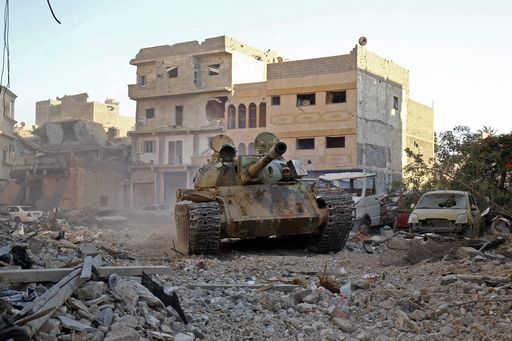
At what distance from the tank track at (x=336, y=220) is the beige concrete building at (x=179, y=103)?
99.3 ft

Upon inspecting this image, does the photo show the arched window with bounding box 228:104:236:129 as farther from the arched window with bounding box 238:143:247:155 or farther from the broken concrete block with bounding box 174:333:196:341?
the broken concrete block with bounding box 174:333:196:341

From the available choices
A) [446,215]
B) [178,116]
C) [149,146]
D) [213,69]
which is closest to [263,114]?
[213,69]

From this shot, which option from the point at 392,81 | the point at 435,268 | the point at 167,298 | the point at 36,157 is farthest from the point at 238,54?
the point at 167,298

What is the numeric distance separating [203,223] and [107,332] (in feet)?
23.2

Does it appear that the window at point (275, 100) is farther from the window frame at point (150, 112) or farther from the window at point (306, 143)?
the window frame at point (150, 112)

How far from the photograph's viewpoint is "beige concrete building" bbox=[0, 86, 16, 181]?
45219 millimetres

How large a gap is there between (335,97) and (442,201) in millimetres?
20968

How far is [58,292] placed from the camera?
527 centimetres

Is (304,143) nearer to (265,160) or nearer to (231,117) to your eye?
(231,117)

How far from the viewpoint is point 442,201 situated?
17.1 metres

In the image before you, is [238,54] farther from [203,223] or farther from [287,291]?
[287,291]

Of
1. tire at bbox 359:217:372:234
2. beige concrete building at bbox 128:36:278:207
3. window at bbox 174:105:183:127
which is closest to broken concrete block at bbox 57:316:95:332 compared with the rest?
tire at bbox 359:217:372:234

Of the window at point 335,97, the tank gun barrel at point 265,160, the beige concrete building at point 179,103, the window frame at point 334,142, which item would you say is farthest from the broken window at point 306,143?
the tank gun barrel at point 265,160

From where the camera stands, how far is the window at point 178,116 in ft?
153
